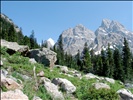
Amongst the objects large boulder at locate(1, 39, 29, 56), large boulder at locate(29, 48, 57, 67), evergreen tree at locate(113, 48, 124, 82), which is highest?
large boulder at locate(1, 39, 29, 56)

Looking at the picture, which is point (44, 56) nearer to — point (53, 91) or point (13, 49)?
point (13, 49)

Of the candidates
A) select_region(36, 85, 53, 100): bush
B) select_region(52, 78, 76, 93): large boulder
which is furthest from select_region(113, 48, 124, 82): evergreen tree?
select_region(36, 85, 53, 100): bush

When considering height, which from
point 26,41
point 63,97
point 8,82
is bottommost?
point 63,97

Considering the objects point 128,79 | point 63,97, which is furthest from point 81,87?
point 128,79

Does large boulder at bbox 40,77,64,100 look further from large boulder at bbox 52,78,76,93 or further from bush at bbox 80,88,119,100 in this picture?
bush at bbox 80,88,119,100

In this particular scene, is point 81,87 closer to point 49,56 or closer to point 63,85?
point 63,85

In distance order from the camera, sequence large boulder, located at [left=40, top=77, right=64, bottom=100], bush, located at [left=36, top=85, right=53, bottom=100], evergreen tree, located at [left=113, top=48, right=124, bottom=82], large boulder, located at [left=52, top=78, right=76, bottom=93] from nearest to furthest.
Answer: bush, located at [left=36, top=85, right=53, bottom=100]
large boulder, located at [left=40, top=77, right=64, bottom=100]
large boulder, located at [left=52, top=78, right=76, bottom=93]
evergreen tree, located at [left=113, top=48, right=124, bottom=82]

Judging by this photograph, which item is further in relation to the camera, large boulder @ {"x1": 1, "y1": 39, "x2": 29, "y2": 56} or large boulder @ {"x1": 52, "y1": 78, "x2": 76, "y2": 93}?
large boulder @ {"x1": 1, "y1": 39, "x2": 29, "y2": 56}

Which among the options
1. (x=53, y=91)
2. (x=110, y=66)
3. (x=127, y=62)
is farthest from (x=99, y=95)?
(x=127, y=62)

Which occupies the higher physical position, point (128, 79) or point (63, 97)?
point (63, 97)

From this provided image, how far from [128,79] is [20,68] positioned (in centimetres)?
6150

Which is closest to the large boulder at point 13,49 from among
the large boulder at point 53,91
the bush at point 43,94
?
the large boulder at point 53,91

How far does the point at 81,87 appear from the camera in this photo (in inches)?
853

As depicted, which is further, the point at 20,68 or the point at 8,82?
the point at 20,68
